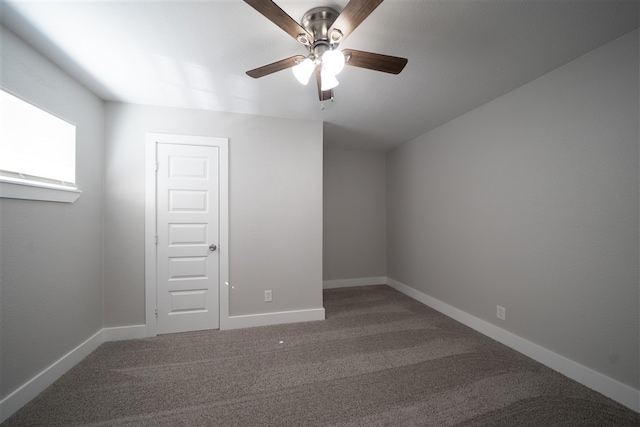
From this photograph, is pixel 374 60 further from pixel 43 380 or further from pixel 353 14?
pixel 43 380

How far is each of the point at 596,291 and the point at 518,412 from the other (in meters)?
1.03

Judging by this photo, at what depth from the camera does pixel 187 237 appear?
271cm

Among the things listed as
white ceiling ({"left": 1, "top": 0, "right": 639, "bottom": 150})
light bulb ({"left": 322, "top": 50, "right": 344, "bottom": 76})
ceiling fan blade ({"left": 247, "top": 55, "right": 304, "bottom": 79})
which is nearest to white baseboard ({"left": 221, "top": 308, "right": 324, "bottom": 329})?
white ceiling ({"left": 1, "top": 0, "right": 639, "bottom": 150})

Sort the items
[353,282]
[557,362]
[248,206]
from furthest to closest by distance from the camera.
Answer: [353,282]
[248,206]
[557,362]

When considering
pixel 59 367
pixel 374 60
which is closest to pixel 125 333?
pixel 59 367

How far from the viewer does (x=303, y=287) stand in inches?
119

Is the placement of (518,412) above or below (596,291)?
below

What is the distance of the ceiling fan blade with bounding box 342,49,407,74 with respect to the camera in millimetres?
1419

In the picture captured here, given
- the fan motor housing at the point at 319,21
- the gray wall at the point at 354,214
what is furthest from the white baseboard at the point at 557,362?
the fan motor housing at the point at 319,21

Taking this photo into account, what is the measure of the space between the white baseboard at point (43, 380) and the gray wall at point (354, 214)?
3.06 metres

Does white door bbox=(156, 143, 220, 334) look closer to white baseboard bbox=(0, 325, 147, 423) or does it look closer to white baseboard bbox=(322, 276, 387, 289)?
white baseboard bbox=(0, 325, 147, 423)

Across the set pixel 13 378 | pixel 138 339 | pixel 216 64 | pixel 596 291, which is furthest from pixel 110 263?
pixel 596 291

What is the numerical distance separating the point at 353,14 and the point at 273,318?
2.85 meters

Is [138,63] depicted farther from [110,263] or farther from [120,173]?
[110,263]
